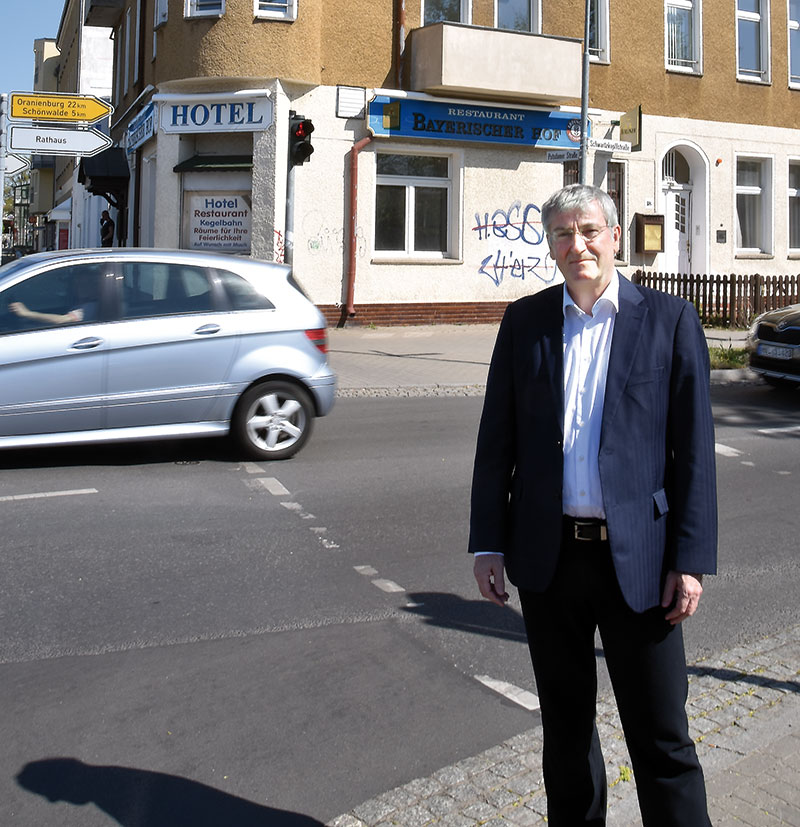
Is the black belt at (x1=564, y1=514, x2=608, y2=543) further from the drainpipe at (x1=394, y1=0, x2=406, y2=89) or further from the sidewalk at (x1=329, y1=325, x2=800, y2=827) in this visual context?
the drainpipe at (x1=394, y1=0, x2=406, y2=89)

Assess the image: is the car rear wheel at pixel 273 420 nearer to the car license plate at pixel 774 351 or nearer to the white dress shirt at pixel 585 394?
the white dress shirt at pixel 585 394

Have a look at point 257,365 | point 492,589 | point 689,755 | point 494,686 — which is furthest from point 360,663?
point 257,365

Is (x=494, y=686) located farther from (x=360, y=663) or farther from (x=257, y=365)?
(x=257, y=365)

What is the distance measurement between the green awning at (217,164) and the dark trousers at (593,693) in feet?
56.4

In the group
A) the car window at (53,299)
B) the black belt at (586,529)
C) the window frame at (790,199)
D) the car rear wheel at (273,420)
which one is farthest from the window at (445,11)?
the black belt at (586,529)

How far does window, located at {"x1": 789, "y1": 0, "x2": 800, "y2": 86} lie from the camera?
24.6 m

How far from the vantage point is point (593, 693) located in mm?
2896

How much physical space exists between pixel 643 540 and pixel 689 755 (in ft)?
1.81

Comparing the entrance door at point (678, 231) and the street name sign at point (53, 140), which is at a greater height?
the entrance door at point (678, 231)

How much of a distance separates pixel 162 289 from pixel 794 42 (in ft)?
68.9

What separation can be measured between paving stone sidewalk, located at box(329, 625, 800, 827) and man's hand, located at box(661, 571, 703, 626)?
32.0 inches

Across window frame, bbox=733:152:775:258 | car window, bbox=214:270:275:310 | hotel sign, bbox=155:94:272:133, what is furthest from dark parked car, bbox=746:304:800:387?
window frame, bbox=733:152:775:258

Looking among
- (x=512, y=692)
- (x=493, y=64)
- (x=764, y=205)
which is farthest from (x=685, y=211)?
(x=512, y=692)

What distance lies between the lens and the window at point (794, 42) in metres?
24.6
